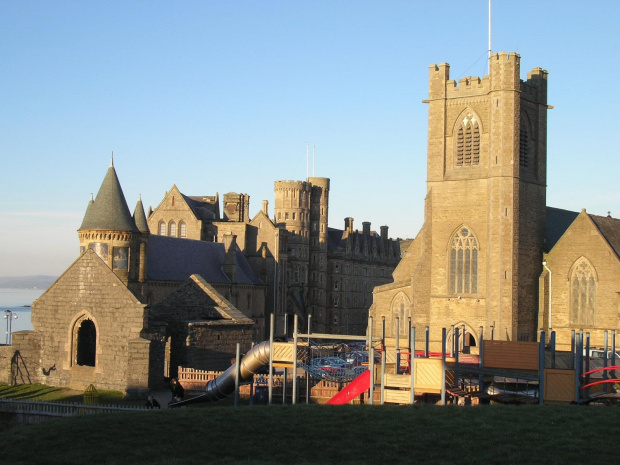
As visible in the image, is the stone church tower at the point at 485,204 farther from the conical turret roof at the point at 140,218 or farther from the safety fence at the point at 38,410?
the safety fence at the point at 38,410

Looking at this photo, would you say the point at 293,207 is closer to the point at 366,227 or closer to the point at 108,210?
the point at 366,227

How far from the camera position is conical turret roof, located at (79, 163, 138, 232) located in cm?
5353

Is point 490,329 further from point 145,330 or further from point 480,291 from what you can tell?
point 145,330

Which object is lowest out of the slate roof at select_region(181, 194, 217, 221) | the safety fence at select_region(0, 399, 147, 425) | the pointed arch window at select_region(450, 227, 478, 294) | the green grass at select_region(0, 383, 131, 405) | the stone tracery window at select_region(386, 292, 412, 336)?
the green grass at select_region(0, 383, 131, 405)

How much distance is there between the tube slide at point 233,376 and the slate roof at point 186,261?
104ft

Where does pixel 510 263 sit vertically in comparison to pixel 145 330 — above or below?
above

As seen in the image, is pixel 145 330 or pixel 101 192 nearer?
pixel 145 330

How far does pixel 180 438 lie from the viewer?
69.5ft

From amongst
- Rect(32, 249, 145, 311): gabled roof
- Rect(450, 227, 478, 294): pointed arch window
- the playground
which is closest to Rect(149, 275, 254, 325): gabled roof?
Rect(32, 249, 145, 311): gabled roof

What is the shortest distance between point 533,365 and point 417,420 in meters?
7.24

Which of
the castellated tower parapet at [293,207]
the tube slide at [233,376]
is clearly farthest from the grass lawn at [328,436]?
the castellated tower parapet at [293,207]

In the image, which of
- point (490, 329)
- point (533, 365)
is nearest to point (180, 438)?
point (533, 365)

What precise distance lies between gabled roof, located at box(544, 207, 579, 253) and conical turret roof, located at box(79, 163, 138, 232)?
24682mm

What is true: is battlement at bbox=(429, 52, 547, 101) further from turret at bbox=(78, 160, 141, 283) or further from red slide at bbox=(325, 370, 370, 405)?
red slide at bbox=(325, 370, 370, 405)
